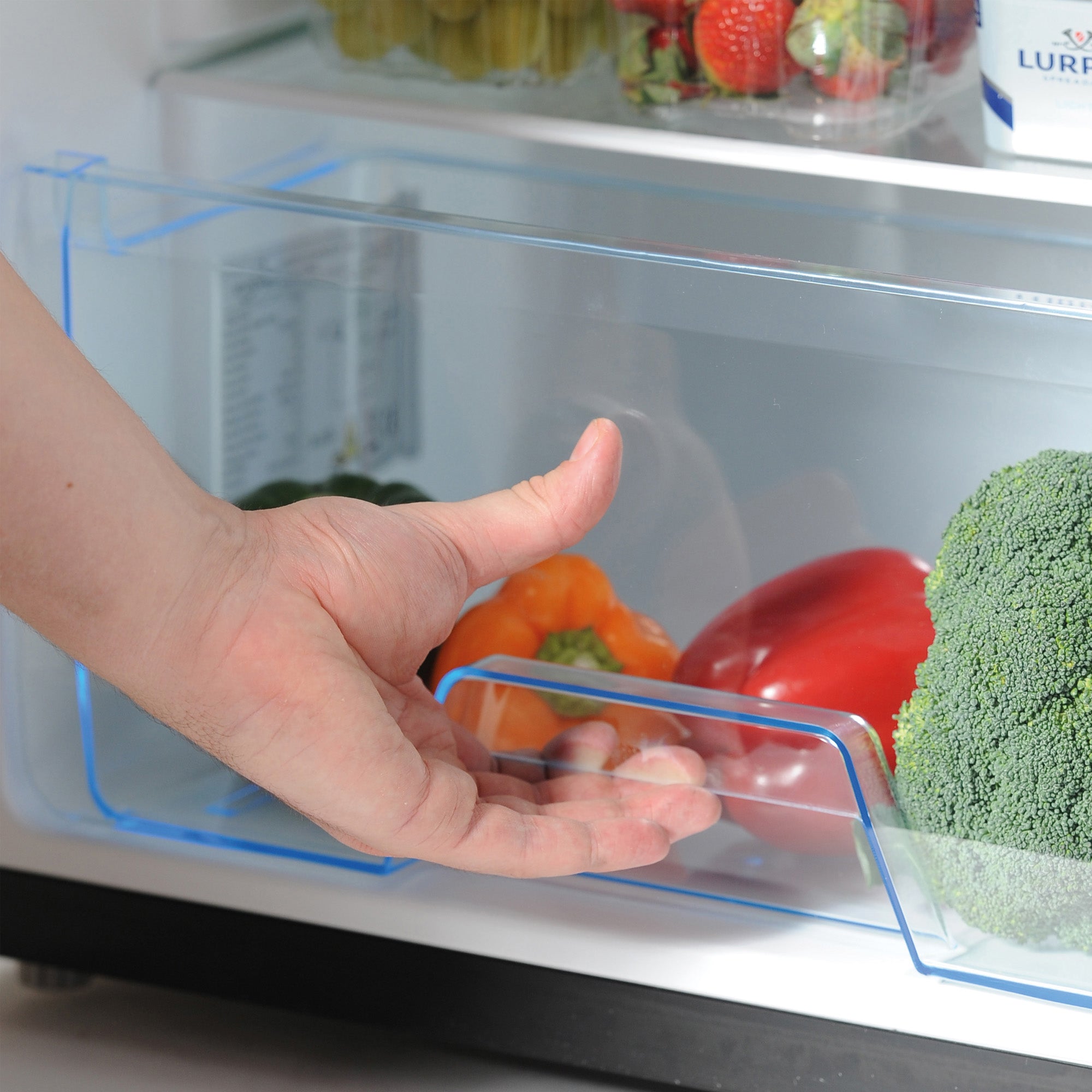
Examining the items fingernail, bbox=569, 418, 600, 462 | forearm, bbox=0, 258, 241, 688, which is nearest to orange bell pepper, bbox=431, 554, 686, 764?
fingernail, bbox=569, 418, 600, 462

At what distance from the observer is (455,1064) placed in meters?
0.94

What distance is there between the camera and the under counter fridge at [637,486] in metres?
0.77

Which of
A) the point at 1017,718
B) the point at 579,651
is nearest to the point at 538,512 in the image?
the point at 579,651

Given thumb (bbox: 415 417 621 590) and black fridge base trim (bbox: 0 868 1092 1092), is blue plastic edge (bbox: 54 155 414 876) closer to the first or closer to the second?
black fridge base trim (bbox: 0 868 1092 1092)

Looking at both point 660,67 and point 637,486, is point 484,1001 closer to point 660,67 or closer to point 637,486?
point 637,486

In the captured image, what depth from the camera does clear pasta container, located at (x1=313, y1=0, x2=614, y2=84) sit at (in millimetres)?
979

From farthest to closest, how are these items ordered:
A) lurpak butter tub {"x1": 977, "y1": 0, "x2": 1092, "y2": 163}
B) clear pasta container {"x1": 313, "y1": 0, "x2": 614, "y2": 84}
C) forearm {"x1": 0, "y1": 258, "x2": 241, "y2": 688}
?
clear pasta container {"x1": 313, "y1": 0, "x2": 614, "y2": 84}, lurpak butter tub {"x1": 977, "y1": 0, "x2": 1092, "y2": 163}, forearm {"x1": 0, "y1": 258, "x2": 241, "y2": 688}

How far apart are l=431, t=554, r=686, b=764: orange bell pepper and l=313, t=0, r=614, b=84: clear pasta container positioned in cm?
37

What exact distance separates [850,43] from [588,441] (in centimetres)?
31

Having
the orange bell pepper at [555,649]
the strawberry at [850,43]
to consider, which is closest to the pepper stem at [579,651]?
the orange bell pepper at [555,649]

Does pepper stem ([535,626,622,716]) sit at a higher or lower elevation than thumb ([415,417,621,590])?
lower

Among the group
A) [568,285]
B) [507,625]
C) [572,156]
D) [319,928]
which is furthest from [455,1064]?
[572,156]

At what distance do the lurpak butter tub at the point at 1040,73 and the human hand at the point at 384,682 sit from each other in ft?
0.98

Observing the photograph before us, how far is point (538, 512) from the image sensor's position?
30.9 inches
